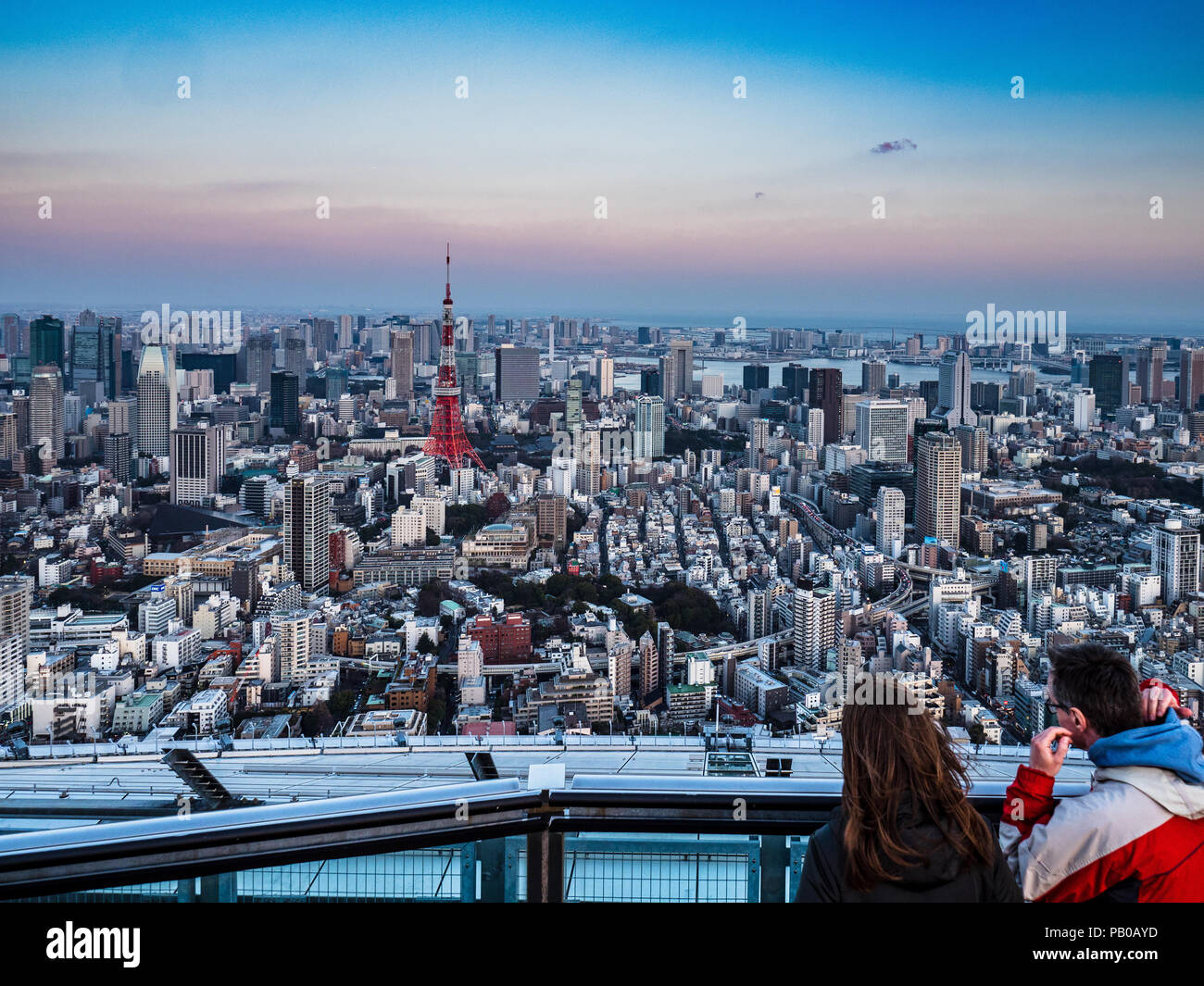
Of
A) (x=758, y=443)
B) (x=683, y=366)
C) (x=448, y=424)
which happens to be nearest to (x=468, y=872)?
(x=758, y=443)

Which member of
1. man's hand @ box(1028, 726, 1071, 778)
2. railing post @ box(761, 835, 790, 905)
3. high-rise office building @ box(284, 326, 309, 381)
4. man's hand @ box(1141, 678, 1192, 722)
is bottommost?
railing post @ box(761, 835, 790, 905)

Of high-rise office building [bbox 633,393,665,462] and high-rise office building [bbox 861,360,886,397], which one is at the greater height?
high-rise office building [bbox 861,360,886,397]

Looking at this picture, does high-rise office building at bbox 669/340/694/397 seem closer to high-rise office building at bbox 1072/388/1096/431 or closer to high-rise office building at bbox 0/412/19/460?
high-rise office building at bbox 1072/388/1096/431

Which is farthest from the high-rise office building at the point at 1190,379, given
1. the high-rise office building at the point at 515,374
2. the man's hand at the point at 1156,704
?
the man's hand at the point at 1156,704

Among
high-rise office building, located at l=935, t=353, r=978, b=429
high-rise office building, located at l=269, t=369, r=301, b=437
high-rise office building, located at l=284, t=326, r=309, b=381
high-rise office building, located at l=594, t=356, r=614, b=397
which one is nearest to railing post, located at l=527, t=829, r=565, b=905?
high-rise office building, located at l=935, t=353, r=978, b=429

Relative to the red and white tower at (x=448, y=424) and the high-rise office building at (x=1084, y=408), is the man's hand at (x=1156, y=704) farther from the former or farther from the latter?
the red and white tower at (x=448, y=424)

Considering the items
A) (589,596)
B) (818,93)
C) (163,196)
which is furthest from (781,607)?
(163,196)

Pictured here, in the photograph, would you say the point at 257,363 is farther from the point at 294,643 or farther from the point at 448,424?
the point at 294,643
